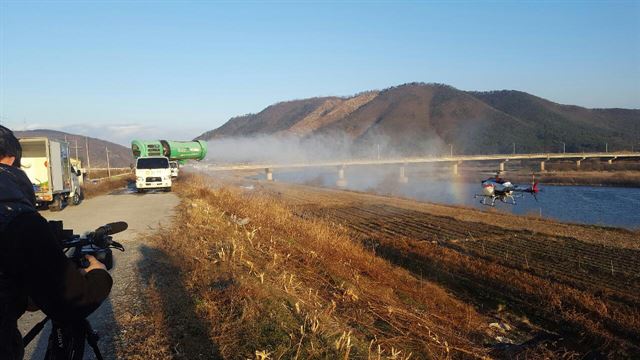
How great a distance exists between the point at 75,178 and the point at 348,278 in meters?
18.7

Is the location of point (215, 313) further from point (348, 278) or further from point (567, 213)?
point (567, 213)

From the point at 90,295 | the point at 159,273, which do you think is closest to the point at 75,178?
the point at 159,273

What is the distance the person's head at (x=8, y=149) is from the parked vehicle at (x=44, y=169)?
1897 cm

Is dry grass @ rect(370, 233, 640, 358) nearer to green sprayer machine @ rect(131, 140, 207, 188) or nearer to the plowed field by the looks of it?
the plowed field

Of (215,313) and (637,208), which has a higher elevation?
(215,313)

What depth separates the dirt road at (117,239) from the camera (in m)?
5.40

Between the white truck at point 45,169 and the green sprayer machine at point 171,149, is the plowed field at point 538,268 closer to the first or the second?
the white truck at point 45,169

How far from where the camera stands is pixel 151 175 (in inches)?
1067

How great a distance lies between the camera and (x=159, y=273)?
8.11 m

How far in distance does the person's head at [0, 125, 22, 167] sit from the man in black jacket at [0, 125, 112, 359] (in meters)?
0.11

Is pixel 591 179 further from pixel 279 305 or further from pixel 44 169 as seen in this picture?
pixel 279 305

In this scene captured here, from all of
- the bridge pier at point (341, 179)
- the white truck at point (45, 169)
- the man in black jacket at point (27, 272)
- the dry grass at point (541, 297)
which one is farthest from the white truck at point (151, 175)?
the bridge pier at point (341, 179)

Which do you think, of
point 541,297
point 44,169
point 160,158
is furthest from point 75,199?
point 541,297

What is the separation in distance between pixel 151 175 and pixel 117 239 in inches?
634
